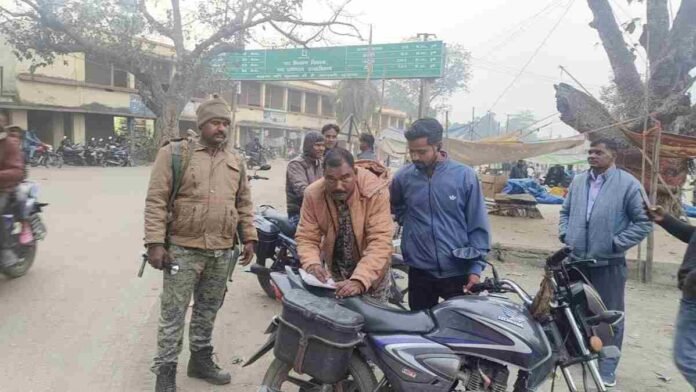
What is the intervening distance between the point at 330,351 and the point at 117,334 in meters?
2.36

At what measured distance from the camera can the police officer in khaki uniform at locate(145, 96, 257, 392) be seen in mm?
2887

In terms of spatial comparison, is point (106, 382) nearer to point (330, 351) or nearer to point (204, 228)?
point (204, 228)

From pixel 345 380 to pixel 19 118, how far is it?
25.0 m

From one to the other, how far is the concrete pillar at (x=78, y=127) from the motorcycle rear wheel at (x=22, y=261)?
873 inches

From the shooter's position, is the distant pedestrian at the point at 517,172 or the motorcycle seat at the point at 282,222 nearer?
the motorcycle seat at the point at 282,222

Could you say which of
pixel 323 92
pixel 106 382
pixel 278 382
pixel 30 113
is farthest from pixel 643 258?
pixel 323 92

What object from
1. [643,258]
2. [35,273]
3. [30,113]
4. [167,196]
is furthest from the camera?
[30,113]

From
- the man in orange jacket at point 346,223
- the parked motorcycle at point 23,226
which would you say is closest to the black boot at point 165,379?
the man in orange jacket at point 346,223

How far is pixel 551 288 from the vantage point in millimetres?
2484

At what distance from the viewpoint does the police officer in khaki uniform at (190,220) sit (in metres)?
2.89

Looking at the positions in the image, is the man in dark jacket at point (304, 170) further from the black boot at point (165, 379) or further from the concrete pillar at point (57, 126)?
the concrete pillar at point (57, 126)

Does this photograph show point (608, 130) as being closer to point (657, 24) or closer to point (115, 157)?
point (657, 24)

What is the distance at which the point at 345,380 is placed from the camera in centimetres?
257

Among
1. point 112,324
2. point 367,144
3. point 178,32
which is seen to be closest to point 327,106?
point 178,32
